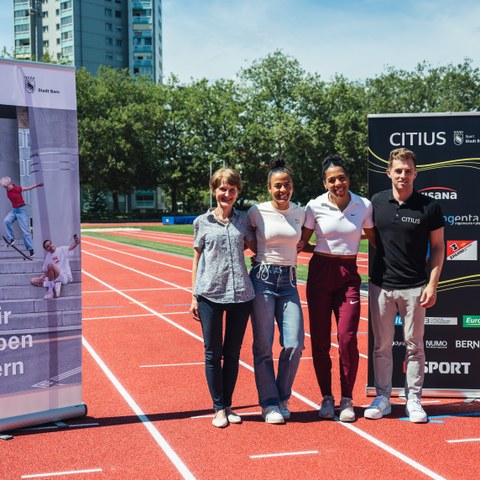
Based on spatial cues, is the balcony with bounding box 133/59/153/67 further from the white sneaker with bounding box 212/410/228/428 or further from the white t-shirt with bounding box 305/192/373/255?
the white sneaker with bounding box 212/410/228/428

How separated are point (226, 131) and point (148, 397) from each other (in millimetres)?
57656

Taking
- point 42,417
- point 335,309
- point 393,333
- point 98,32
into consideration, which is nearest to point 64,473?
point 42,417

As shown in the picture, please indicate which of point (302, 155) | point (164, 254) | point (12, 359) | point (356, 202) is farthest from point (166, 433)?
point (302, 155)

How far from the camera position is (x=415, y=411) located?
5.20 metres

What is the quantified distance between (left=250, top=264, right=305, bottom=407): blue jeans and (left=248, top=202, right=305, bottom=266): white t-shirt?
0.08 m

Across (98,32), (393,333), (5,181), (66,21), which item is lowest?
(393,333)

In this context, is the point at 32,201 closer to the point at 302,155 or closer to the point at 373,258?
the point at 373,258

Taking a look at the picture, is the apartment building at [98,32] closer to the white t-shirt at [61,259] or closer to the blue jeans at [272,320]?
the white t-shirt at [61,259]

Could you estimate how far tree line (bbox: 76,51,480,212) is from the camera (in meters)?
60.2

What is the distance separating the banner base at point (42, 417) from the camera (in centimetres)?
490

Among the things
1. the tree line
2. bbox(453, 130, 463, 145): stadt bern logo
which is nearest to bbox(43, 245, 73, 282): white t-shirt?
bbox(453, 130, 463, 145): stadt bern logo

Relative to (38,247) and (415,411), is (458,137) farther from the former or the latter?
(38,247)

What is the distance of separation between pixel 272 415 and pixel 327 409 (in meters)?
0.48

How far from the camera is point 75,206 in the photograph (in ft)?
17.0
